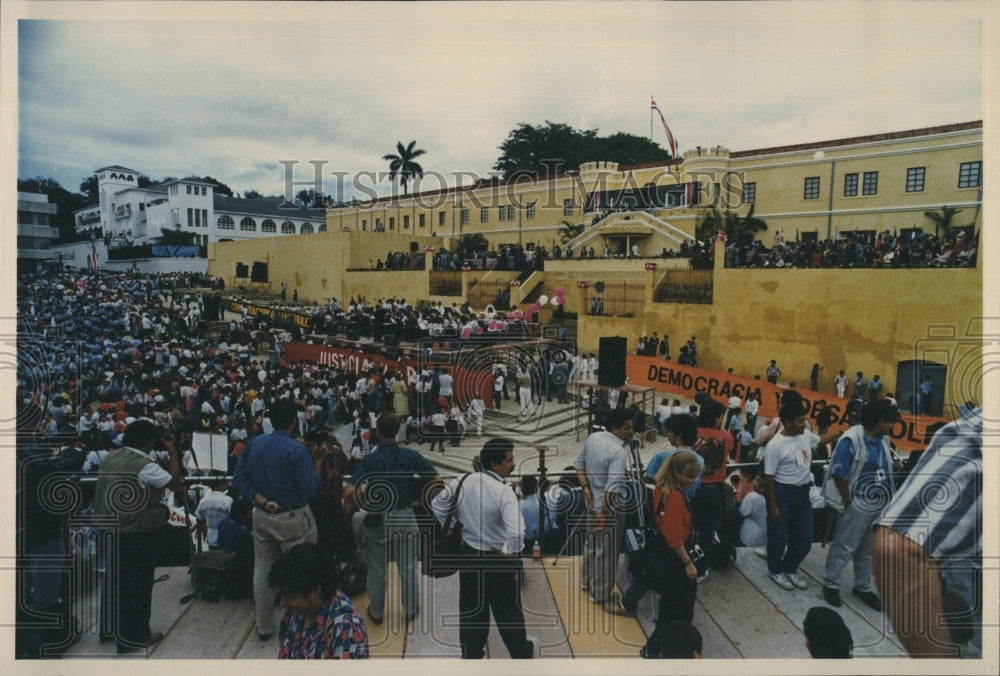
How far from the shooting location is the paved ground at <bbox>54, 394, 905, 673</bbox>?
369 cm

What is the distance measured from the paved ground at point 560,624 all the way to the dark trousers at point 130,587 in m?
0.19

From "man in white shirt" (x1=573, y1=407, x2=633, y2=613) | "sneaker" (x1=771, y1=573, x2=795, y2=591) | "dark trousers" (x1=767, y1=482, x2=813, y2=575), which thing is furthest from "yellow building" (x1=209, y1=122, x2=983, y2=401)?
"man in white shirt" (x1=573, y1=407, x2=633, y2=613)

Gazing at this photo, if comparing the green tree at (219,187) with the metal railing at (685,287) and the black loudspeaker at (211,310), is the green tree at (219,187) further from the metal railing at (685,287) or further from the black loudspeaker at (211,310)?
the metal railing at (685,287)

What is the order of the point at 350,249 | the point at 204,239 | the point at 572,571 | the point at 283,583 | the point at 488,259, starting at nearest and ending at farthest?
the point at 283,583 < the point at 572,571 < the point at 488,259 < the point at 350,249 < the point at 204,239

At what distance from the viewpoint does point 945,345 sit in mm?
10680

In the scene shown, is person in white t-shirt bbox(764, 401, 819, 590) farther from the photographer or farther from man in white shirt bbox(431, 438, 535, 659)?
the photographer

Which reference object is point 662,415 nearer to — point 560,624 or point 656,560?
point 560,624

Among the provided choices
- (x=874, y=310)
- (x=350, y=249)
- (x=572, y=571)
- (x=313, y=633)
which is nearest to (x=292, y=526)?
(x=313, y=633)

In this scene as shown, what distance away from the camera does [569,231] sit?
2883 cm

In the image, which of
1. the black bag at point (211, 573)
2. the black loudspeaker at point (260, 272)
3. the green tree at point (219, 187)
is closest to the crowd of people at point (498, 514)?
the black bag at point (211, 573)

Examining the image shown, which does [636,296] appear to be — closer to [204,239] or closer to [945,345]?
[945,345]

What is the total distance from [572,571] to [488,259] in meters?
22.1

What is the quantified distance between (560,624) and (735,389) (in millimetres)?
10781

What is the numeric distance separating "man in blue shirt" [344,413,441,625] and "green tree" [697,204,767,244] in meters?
23.5
